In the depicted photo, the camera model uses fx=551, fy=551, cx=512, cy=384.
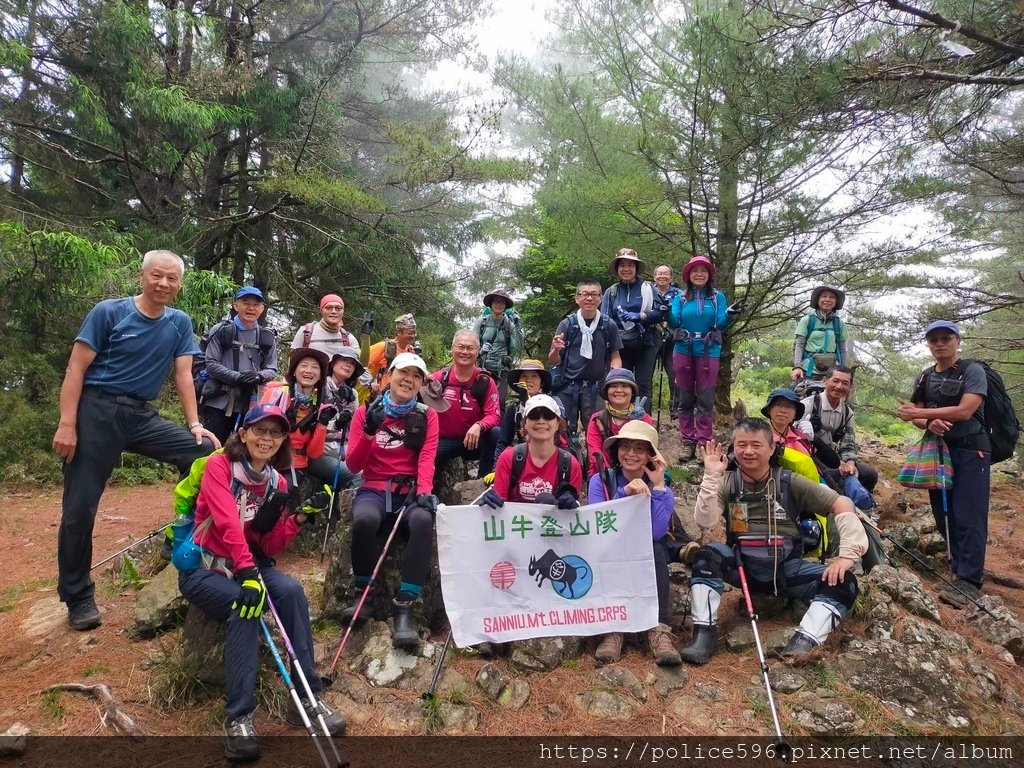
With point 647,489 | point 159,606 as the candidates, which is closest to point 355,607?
point 159,606

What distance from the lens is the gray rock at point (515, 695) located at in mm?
3850

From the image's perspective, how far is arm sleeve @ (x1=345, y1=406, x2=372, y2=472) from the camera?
478cm

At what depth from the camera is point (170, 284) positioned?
168 inches

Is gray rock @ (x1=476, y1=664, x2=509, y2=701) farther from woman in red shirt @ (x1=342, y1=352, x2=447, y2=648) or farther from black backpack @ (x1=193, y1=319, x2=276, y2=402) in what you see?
black backpack @ (x1=193, y1=319, x2=276, y2=402)

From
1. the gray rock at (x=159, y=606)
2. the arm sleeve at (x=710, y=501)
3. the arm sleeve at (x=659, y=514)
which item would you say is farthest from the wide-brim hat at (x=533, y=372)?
the gray rock at (x=159, y=606)

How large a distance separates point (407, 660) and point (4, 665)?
2967 mm

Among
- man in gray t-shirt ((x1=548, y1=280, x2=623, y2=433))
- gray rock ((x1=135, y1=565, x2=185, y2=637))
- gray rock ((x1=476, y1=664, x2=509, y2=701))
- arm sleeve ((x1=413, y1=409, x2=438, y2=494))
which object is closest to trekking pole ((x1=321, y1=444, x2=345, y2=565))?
arm sleeve ((x1=413, y1=409, x2=438, y2=494))

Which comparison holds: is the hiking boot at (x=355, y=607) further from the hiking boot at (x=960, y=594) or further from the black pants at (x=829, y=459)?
the hiking boot at (x=960, y=594)

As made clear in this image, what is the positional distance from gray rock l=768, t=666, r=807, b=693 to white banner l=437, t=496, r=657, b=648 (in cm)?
87

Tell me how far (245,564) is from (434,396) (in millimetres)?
2562

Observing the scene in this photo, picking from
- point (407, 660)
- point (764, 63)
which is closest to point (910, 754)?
point (407, 660)

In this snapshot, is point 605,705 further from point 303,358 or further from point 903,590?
point 303,358

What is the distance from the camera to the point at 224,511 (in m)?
3.48

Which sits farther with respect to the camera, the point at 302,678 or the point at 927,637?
the point at 927,637
